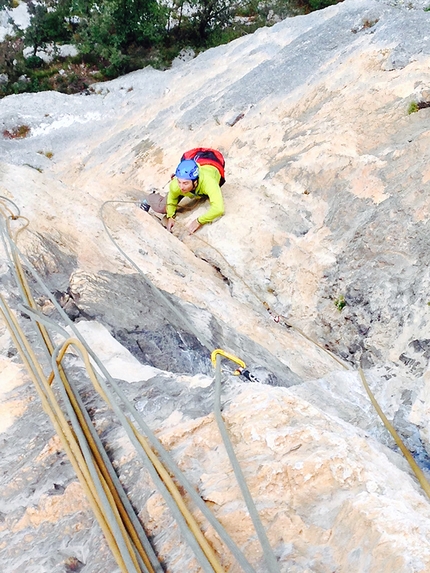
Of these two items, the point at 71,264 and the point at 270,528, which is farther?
the point at 71,264

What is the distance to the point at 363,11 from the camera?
9.95 meters

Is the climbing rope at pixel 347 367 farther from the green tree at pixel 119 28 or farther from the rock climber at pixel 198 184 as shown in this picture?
the green tree at pixel 119 28

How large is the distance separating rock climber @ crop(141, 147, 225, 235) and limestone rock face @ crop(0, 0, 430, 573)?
255 millimetres

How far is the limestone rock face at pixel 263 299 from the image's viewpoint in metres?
2.14

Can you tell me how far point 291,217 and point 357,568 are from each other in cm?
575

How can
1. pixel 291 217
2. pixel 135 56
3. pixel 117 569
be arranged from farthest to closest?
1. pixel 135 56
2. pixel 291 217
3. pixel 117 569

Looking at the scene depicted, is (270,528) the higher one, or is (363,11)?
(363,11)

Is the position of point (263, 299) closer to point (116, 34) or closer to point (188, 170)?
point (188, 170)

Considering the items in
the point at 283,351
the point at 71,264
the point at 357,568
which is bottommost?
the point at 283,351

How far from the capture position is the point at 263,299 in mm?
6602

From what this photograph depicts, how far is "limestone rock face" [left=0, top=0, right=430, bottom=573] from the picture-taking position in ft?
7.02

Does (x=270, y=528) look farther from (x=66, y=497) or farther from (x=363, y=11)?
(x=363, y=11)

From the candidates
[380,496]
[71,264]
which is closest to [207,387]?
[380,496]

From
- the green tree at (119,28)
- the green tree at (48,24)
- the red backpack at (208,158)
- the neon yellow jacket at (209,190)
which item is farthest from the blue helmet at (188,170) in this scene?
the green tree at (48,24)
